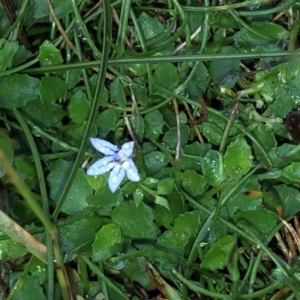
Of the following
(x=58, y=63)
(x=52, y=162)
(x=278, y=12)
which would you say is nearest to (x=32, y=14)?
(x=58, y=63)

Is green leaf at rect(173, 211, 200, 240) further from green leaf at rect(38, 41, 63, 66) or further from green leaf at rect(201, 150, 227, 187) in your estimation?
green leaf at rect(38, 41, 63, 66)

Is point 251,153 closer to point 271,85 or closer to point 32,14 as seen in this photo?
point 271,85

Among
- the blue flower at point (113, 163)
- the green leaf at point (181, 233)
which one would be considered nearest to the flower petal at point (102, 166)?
the blue flower at point (113, 163)

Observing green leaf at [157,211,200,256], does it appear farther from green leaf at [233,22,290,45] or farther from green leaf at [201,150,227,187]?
green leaf at [233,22,290,45]

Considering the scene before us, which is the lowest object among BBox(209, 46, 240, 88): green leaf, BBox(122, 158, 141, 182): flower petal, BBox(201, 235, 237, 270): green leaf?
BBox(201, 235, 237, 270): green leaf

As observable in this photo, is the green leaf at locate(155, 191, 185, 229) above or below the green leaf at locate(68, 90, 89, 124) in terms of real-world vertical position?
below

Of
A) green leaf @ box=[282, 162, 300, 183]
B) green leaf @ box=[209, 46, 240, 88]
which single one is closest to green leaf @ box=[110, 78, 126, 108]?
green leaf @ box=[209, 46, 240, 88]
